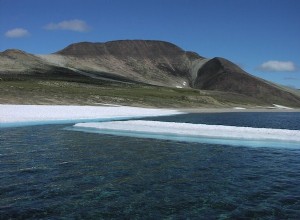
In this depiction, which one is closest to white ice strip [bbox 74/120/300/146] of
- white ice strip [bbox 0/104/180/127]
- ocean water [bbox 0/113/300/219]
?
ocean water [bbox 0/113/300/219]

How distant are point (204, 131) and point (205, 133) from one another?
4.04ft

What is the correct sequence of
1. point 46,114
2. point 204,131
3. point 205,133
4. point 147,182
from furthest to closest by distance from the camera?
point 46,114 < point 204,131 < point 205,133 < point 147,182

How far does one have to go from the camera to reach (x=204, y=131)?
4572cm

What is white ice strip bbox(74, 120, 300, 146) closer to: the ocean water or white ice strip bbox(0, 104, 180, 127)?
the ocean water

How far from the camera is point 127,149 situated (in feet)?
113

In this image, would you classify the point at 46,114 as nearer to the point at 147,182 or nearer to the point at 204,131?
the point at 204,131

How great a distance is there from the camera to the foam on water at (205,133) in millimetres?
39969

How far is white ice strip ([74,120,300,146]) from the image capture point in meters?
41.9

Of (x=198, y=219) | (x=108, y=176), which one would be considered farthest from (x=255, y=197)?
(x=108, y=176)

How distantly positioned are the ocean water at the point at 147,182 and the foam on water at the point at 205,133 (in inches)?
139

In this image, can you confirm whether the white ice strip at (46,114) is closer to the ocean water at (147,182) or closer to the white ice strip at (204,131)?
the white ice strip at (204,131)

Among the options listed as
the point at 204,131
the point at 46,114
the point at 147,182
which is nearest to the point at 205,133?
the point at 204,131

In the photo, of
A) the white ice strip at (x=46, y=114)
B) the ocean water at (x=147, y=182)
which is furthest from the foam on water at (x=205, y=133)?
the white ice strip at (x=46, y=114)

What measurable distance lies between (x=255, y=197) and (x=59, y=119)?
52687 millimetres
